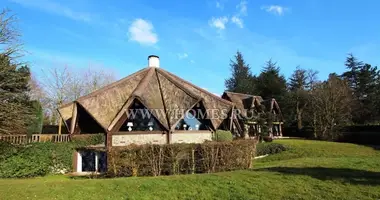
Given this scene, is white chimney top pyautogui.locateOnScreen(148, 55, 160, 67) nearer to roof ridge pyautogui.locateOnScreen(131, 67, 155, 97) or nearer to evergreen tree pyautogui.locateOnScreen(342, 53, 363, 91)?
roof ridge pyautogui.locateOnScreen(131, 67, 155, 97)

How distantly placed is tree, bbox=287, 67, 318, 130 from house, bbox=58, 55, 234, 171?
2543 cm

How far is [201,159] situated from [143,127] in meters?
8.99

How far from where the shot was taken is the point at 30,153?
16406 mm

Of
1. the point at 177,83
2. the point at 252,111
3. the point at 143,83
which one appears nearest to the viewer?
the point at 143,83

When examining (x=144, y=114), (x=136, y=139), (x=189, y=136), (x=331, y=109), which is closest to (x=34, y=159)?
(x=136, y=139)

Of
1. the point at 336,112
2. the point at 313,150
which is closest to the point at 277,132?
the point at 336,112

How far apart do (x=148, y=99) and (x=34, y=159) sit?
26.8 ft

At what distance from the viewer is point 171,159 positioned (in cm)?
1195

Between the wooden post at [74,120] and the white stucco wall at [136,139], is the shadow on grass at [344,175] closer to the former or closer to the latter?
the white stucco wall at [136,139]

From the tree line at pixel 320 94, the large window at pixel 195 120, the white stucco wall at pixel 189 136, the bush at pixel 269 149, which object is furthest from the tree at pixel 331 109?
the white stucco wall at pixel 189 136

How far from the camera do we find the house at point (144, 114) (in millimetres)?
19453

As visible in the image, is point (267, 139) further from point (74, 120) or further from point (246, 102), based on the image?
point (74, 120)

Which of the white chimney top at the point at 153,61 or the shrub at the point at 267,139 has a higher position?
the white chimney top at the point at 153,61

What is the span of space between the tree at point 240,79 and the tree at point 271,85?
1683 millimetres
